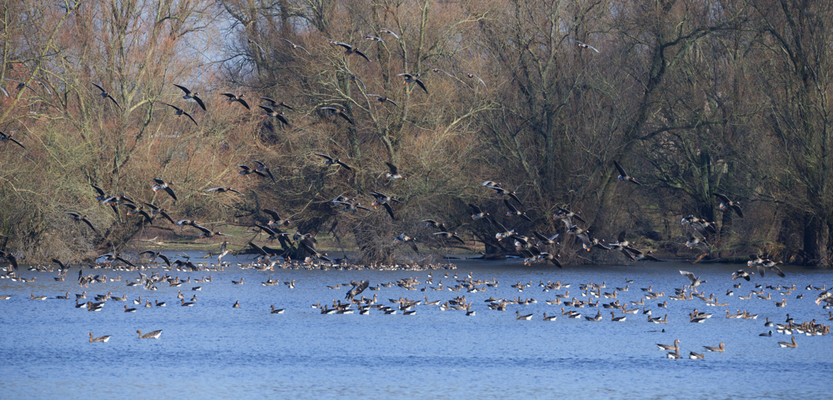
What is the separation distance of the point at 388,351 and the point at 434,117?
23212 mm

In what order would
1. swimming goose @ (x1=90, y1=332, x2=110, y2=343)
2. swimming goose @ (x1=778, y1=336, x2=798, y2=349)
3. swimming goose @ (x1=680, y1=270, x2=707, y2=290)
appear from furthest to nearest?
swimming goose @ (x1=680, y1=270, x2=707, y2=290)
swimming goose @ (x1=90, y1=332, x2=110, y2=343)
swimming goose @ (x1=778, y1=336, x2=798, y2=349)

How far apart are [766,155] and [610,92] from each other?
8.29 m

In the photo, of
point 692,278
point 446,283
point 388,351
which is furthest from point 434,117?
point 388,351

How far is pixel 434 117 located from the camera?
4541 cm

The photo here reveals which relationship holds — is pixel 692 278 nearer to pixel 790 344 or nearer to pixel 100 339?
pixel 790 344

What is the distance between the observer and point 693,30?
46.6 metres

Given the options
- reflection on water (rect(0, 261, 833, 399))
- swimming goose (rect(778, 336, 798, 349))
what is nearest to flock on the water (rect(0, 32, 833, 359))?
swimming goose (rect(778, 336, 798, 349))

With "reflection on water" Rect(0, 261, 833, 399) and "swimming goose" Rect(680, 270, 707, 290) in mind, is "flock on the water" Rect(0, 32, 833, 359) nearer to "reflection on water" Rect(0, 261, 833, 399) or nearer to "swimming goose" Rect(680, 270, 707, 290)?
"swimming goose" Rect(680, 270, 707, 290)

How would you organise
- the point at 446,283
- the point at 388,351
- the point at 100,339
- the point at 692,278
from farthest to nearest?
the point at 446,283 → the point at 692,278 → the point at 100,339 → the point at 388,351

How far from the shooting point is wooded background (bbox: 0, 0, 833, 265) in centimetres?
4331

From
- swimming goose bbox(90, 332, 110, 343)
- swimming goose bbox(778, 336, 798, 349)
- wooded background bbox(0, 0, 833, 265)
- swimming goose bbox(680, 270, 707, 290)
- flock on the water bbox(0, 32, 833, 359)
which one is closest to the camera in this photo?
swimming goose bbox(778, 336, 798, 349)

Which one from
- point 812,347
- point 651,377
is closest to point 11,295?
point 651,377

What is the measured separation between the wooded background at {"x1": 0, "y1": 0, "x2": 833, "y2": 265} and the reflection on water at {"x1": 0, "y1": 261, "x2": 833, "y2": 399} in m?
8.50

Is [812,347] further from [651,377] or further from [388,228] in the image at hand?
[388,228]
